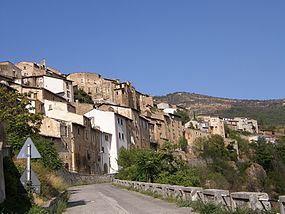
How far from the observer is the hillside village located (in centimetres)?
6216

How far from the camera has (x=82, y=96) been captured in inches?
3979

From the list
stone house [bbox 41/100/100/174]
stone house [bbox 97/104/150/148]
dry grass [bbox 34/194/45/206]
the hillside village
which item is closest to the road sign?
dry grass [bbox 34/194/45/206]

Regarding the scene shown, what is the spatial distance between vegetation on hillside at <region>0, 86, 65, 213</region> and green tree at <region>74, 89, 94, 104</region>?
62.2m

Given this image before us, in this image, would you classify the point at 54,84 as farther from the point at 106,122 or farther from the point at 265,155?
the point at 265,155

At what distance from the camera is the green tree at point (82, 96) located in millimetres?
97981

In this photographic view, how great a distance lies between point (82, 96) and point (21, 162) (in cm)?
8202

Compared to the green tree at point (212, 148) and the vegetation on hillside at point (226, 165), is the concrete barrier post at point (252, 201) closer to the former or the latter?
the vegetation on hillside at point (226, 165)

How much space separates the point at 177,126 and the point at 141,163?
82902mm

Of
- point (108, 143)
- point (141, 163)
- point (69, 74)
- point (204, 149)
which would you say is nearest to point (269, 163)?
point (204, 149)

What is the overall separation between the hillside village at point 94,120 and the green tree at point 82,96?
185 centimetres

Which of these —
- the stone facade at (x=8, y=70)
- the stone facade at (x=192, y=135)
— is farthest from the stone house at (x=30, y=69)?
the stone facade at (x=192, y=135)

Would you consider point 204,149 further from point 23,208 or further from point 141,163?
point 23,208

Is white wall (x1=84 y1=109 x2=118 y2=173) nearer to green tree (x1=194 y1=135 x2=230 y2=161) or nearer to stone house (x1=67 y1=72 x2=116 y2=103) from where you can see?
stone house (x1=67 y1=72 x2=116 y2=103)

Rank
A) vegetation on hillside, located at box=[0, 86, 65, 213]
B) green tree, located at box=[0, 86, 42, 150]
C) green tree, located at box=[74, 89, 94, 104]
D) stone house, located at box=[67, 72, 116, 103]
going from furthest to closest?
stone house, located at box=[67, 72, 116, 103]
green tree, located at box=[74, 89, 94, 104]
green tree, located at box=[0, 86, 42, 150]
vegetation on hillside, located at box=[0, 86, 65, 213]
